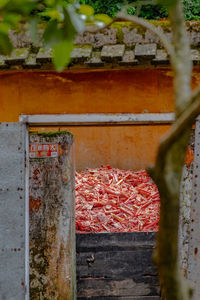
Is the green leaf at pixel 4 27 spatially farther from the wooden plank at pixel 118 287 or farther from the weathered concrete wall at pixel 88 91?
the wooden plank at pixel 118 287

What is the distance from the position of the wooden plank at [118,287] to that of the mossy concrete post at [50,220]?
2.77ft

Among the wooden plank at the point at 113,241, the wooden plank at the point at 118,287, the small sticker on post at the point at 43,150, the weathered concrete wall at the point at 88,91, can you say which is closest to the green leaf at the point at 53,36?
the small sticker on post at the point at 43,150

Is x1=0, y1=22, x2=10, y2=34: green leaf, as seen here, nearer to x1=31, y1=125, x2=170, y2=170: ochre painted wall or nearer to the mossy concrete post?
the mossy concrete post

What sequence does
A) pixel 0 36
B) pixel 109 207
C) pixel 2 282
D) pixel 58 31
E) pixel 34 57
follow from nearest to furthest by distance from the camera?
pixel 58 31
pixel 0 36
pixel 2 282
pixel 34 57
pixel 109 207

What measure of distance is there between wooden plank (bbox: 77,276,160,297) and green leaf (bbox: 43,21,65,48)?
464cm

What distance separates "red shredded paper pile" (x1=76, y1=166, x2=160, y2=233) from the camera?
679 centimetres

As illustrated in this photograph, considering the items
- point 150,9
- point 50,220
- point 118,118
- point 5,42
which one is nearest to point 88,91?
point 118,118

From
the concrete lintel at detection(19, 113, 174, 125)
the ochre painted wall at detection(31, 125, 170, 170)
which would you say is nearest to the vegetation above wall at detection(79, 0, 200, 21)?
the ochre painted wall at detection(31, 125, 170, 170)

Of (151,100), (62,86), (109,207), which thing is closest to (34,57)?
(62,86)

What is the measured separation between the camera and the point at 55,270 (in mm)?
4707

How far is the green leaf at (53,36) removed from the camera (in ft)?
3.76

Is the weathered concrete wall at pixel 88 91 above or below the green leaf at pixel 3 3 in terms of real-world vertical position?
above

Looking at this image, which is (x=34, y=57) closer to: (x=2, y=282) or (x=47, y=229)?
(x=47, y=229)

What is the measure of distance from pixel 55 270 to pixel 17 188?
37.9 inches
